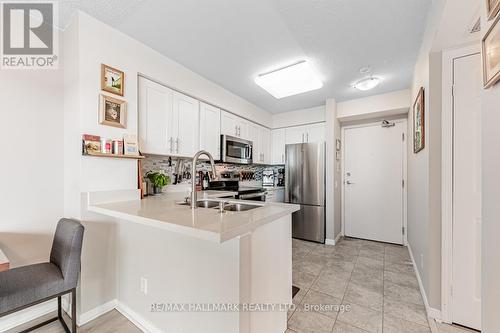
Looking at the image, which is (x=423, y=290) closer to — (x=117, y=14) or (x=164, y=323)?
(x=164, y=323)

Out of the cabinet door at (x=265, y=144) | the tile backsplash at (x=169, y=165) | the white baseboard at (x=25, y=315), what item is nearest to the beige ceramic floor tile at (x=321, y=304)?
the tile backsplash at (x=169, y=165)

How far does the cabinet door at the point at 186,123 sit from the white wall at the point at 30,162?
1042mm

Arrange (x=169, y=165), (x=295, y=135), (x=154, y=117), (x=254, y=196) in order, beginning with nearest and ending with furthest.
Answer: (x=154, y=117), (x=169, y=165), (x=254, y=196), (x=295, y=135)

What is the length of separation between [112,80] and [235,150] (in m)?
1.91

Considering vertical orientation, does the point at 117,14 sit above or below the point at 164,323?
above

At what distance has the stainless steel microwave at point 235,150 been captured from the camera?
319 cm

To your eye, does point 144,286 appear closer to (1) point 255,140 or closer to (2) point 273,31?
(2) point 273,31

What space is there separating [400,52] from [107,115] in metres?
2.93

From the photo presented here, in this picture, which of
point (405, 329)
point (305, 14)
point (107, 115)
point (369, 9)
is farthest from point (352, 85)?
point (107, 115)

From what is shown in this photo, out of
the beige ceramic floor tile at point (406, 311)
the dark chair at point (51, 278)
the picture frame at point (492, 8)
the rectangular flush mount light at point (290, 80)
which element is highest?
the rectangular flush mount light at point (290, 80)

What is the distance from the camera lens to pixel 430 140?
1766 mm

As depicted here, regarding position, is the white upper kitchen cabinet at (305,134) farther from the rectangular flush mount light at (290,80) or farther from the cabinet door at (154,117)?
the cabinet door at (154,117)

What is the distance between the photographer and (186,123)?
2.61 metres

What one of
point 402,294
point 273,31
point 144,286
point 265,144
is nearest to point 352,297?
point 402,294
